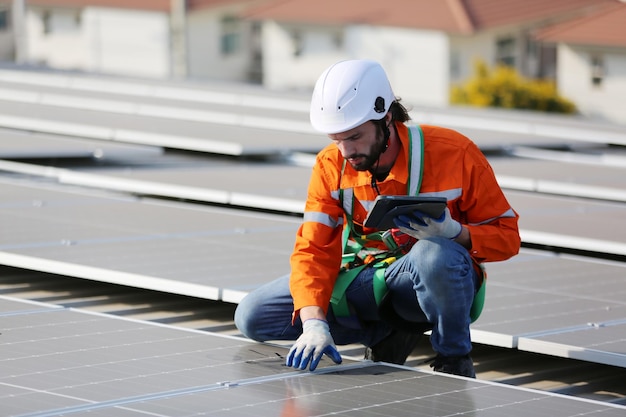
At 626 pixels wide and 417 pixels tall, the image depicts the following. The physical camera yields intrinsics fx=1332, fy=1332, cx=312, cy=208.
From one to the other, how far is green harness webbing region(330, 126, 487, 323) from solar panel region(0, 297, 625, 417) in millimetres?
365

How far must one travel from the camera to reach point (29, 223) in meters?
9.14

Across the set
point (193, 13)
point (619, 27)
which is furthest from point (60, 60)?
point (619, 27)

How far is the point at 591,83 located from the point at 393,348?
38401mm

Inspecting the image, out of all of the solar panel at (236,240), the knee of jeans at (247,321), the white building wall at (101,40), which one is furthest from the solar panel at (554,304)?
the white building wall at (101,40)

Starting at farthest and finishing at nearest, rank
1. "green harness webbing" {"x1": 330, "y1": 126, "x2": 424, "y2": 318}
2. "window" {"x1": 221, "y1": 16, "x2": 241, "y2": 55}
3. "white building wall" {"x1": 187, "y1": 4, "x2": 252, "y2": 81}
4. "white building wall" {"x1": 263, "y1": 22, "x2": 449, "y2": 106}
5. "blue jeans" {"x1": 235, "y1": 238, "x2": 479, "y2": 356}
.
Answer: "window" {"x1": 221, "y1": 16, "x2": 241, "y2": 55}
"white building wall" {"x1": 187, "y1": 4, "x2": 252, "y2": 81}
"white building wall" {"x1": 263, "y1": 22, "x2": 449, "y2": 106}
"green harness webbing" {"x1": 330, "y1": 126, "x2": 424, "y2": 318}
"blue jeans" {"x1": 235, "y1": 238, "x2": 479, "y2": 356}

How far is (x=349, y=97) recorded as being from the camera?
595cm

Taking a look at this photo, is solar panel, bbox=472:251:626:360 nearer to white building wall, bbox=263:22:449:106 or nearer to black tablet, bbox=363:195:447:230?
black tablet, bbox=363:195:447:230

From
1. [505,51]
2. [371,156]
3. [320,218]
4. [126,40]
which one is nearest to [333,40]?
[505,51]

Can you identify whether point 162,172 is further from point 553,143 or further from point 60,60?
point 60,60

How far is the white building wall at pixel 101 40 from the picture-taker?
2052 inches

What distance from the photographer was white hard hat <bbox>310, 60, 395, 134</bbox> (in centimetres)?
594

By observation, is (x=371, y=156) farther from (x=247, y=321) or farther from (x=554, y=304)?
(x=554, y=304)

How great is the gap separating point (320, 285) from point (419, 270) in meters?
0.49

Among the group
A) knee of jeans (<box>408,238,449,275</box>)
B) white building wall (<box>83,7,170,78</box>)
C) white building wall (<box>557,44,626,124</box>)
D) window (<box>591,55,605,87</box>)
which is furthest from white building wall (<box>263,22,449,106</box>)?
knee of jeans (<box>408,238,449,275</box>)
